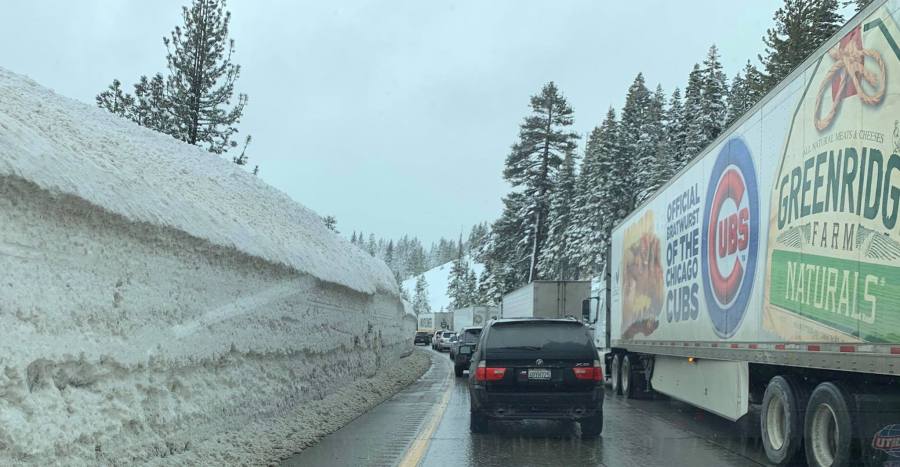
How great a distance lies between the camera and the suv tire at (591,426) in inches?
390

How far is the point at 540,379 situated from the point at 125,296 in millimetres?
5458

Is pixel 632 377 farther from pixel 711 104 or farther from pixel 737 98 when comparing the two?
pixel 737 98

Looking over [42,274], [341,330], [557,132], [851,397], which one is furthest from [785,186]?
[557,132]

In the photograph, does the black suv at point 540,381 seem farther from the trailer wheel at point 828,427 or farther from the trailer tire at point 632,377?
the trailer tire at point 632,377

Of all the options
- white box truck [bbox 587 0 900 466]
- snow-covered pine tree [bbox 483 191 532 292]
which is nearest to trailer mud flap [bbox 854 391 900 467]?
white box truck [bbox 587 0 900 466]

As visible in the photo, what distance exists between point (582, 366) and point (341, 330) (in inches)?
239

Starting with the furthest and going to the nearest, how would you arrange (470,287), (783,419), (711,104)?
(470,287)
(711,104)
(783,419)

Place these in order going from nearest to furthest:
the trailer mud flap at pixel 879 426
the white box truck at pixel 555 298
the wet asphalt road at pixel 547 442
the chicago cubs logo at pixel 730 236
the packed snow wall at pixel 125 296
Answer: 1. the packed snow wall at pixel 125 296
2. the trailer mud flap at pixel 879 426
3. the wet asphalt road at pixel 547 442
4. the chicago cubs logo at pixel 730 236
5. the white box truck at pixel 555 298

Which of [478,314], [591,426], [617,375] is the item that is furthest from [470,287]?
[591,426]

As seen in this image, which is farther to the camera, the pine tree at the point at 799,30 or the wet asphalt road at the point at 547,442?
the pine tree at the point at 799,30

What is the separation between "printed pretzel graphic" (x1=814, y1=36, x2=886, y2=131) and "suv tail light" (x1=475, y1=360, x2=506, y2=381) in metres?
5.02

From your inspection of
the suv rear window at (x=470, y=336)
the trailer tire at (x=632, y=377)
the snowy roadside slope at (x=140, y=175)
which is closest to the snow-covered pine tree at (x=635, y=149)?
the suv rear window at (x=470, y=336)

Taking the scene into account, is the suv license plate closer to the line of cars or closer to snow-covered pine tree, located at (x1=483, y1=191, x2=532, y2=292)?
the line of cars

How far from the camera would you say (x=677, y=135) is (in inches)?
2008
